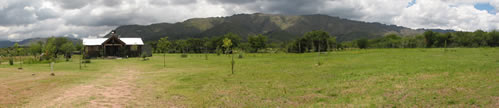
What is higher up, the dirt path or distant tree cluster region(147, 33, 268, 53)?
distant tree cluster region(147, 33, 268, 53)

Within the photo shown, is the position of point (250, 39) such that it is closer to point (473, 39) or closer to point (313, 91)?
point (473, 39)

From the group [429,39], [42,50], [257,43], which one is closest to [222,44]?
[257,43]

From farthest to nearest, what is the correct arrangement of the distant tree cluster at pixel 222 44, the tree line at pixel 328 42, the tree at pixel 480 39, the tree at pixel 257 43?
the tree at pixel 257 43 < the distant tree cluster at pixel 222 44 < the tree line at pixel 328 42 < the tree at pixel 480 39

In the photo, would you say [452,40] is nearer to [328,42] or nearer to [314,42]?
[328,42]

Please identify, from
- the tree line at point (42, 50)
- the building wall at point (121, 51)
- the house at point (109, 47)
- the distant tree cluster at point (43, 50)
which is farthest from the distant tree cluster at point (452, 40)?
the distant tree cluster at point (43, 50)

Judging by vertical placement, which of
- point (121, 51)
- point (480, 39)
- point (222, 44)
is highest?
point (480, 39)

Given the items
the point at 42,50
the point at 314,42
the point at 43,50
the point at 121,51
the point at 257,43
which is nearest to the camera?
the point at 43,50

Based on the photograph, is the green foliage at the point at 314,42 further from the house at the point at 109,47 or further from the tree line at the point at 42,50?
the tree line at the point at 42,50

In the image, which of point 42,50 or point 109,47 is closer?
point 42,50

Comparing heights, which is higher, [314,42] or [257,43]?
[257,43]

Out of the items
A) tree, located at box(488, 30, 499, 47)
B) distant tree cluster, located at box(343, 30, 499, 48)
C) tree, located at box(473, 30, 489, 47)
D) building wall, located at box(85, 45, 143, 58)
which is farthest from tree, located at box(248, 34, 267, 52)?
tree, located at box(488, 30, 499, 47)

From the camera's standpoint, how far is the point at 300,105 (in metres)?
11.5

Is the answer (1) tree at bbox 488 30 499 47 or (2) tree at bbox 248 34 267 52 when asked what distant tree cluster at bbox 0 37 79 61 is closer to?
(2) tree at bbox 248 34 267 52

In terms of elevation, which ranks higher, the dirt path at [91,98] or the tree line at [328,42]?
the tree line at [328,42]
